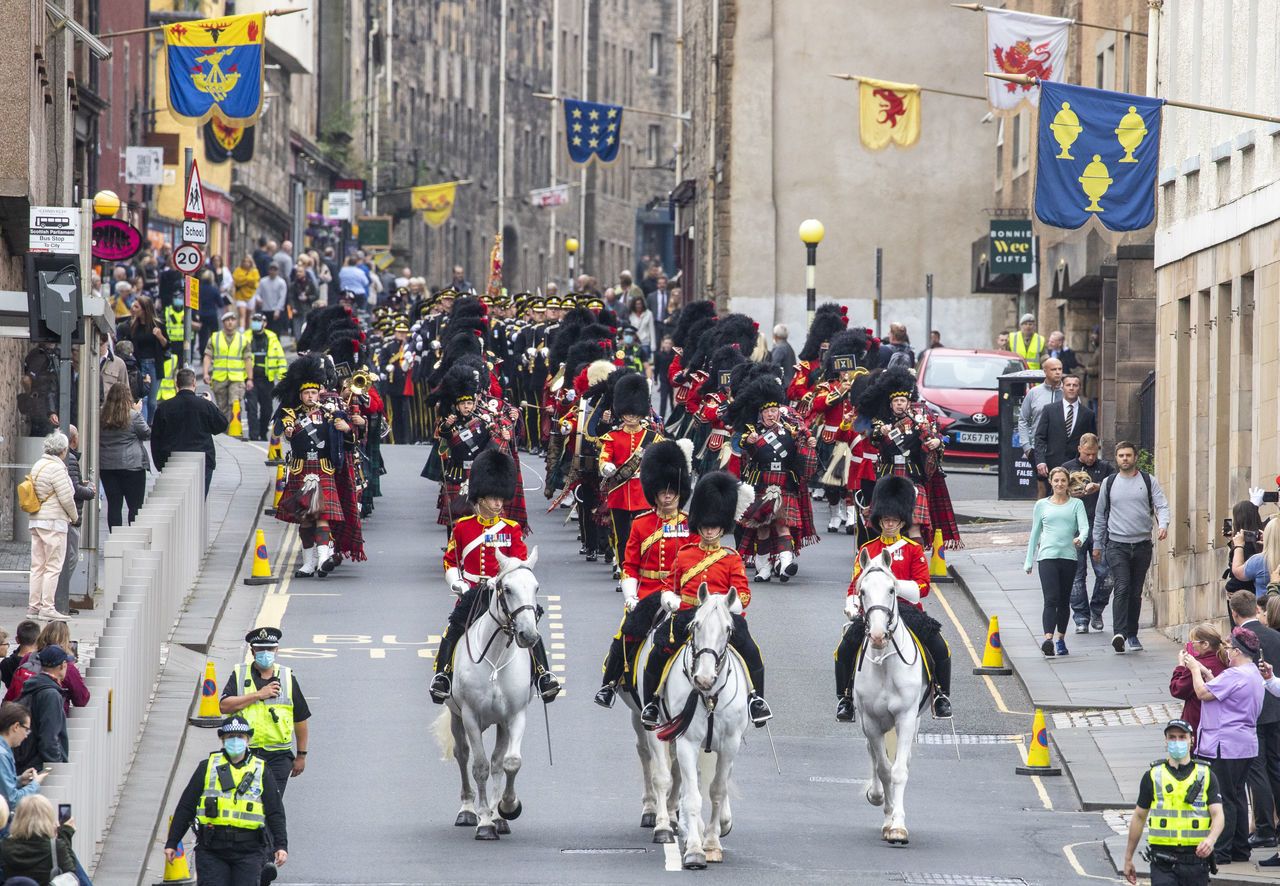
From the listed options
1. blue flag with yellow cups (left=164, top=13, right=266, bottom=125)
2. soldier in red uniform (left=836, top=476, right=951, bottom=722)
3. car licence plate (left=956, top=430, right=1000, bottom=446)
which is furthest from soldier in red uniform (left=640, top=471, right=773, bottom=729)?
car licence plate (left=956, top=430, right=1000, bottom=446)

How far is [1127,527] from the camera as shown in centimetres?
2475

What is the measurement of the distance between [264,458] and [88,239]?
1406cm

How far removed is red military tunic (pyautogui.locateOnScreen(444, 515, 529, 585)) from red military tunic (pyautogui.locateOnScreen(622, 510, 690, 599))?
75cm

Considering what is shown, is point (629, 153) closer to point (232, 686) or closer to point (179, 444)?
point (179, 444)

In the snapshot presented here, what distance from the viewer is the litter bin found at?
115 feet

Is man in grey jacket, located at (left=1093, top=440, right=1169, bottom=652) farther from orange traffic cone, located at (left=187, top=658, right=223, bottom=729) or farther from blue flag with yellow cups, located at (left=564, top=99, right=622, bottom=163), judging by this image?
blue flag with yellow cups, located at (left=564, top=99, right=622, bottom=163)

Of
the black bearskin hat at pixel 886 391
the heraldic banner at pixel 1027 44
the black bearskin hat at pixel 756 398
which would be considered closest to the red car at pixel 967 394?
the heraldic banner at pixel 1027 44

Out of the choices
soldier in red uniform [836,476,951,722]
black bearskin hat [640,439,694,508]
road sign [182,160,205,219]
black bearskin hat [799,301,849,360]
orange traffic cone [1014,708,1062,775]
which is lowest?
orange traffic cone [1014,708,1062,775]

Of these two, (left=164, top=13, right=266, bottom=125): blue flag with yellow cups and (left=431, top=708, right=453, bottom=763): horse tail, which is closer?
(left=431, top=708, right=453, bottom=763): horse tail

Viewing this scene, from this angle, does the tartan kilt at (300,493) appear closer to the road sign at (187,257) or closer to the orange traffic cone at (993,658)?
the orange traffic cone at (993,658)

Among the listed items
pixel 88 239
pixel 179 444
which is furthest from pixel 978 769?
pixel 179 444

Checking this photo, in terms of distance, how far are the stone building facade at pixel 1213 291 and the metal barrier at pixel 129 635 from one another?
30.1 feet

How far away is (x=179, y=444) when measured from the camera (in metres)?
29.8

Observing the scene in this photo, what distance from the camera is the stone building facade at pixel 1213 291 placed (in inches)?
982
